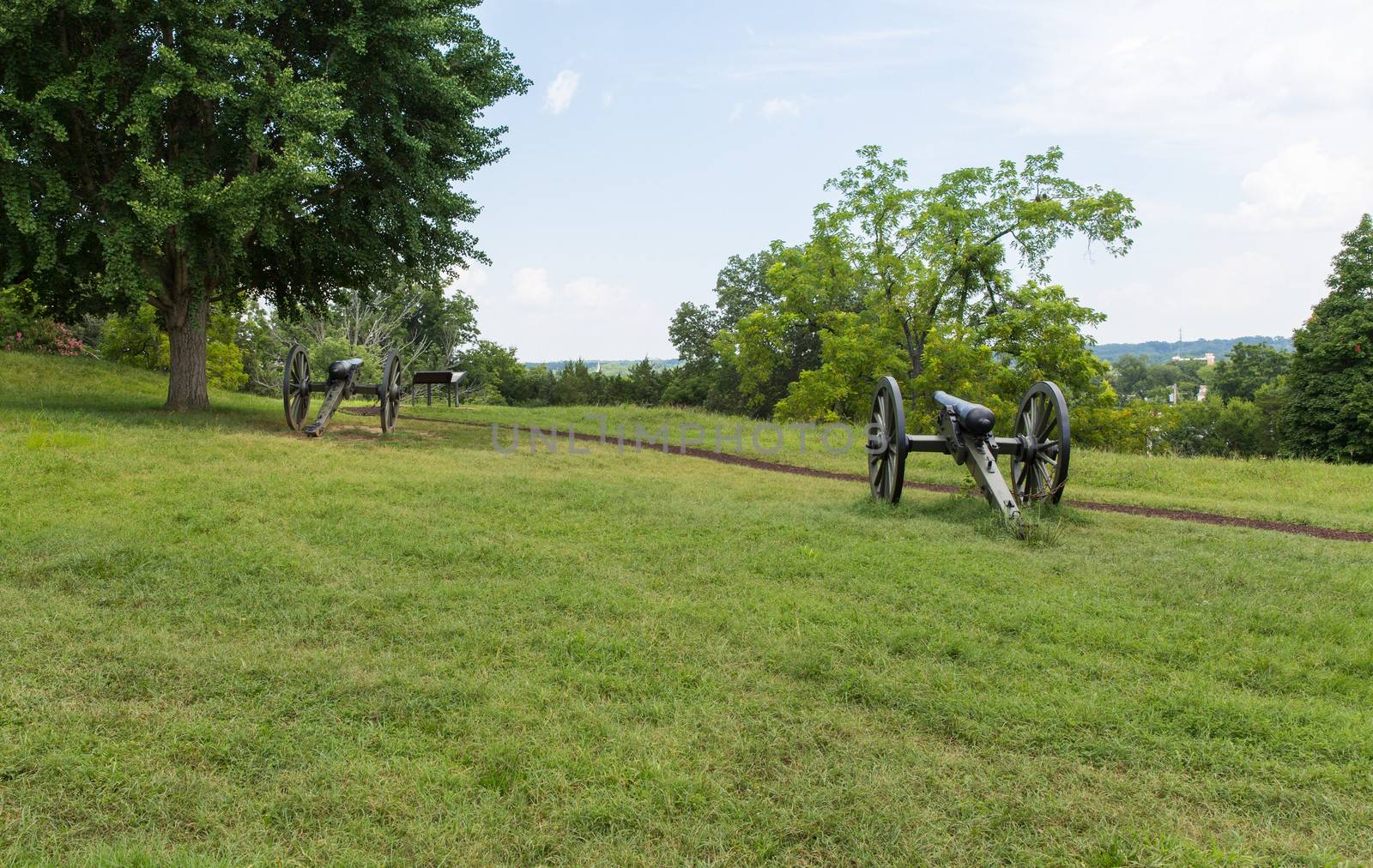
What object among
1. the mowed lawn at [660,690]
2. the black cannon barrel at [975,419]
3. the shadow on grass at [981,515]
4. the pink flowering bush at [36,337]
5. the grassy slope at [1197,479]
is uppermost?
the pink flowering bush at [36,337]

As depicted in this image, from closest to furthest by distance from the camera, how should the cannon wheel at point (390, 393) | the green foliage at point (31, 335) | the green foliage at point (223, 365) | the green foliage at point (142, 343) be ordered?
the cannon wheel at point (390, 393) < the green foliage at point (31, 335) < the green foliage at point (142, 343) < the green foliage at point (223, 365)

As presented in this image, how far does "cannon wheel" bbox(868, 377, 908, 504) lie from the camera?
8430 mm

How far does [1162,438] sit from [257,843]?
138 ft

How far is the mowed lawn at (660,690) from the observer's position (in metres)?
2.79

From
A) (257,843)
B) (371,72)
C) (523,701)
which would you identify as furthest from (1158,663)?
(371,72)

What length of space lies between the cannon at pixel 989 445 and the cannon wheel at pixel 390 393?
9840mm

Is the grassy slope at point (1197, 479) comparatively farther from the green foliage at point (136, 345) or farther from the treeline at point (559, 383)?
the treeline at point (559, 383)

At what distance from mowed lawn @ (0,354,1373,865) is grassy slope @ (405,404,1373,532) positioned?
2.88m

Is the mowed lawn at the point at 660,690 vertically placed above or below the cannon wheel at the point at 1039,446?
below

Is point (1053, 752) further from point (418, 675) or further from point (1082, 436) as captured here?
point (1082, 436)

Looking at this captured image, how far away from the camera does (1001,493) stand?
7852mm

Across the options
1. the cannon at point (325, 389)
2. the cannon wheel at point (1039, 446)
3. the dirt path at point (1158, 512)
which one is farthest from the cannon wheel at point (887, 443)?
the cannon at point (325, 389)

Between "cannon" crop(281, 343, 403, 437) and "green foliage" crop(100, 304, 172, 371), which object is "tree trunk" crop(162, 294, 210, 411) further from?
"green foliage" crop(100, 304, 172, 371)

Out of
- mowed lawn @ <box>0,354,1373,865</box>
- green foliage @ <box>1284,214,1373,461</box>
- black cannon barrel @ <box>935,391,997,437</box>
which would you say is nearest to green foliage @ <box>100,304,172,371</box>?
mowed lawn @ <box>0,354,1373,865</box>
